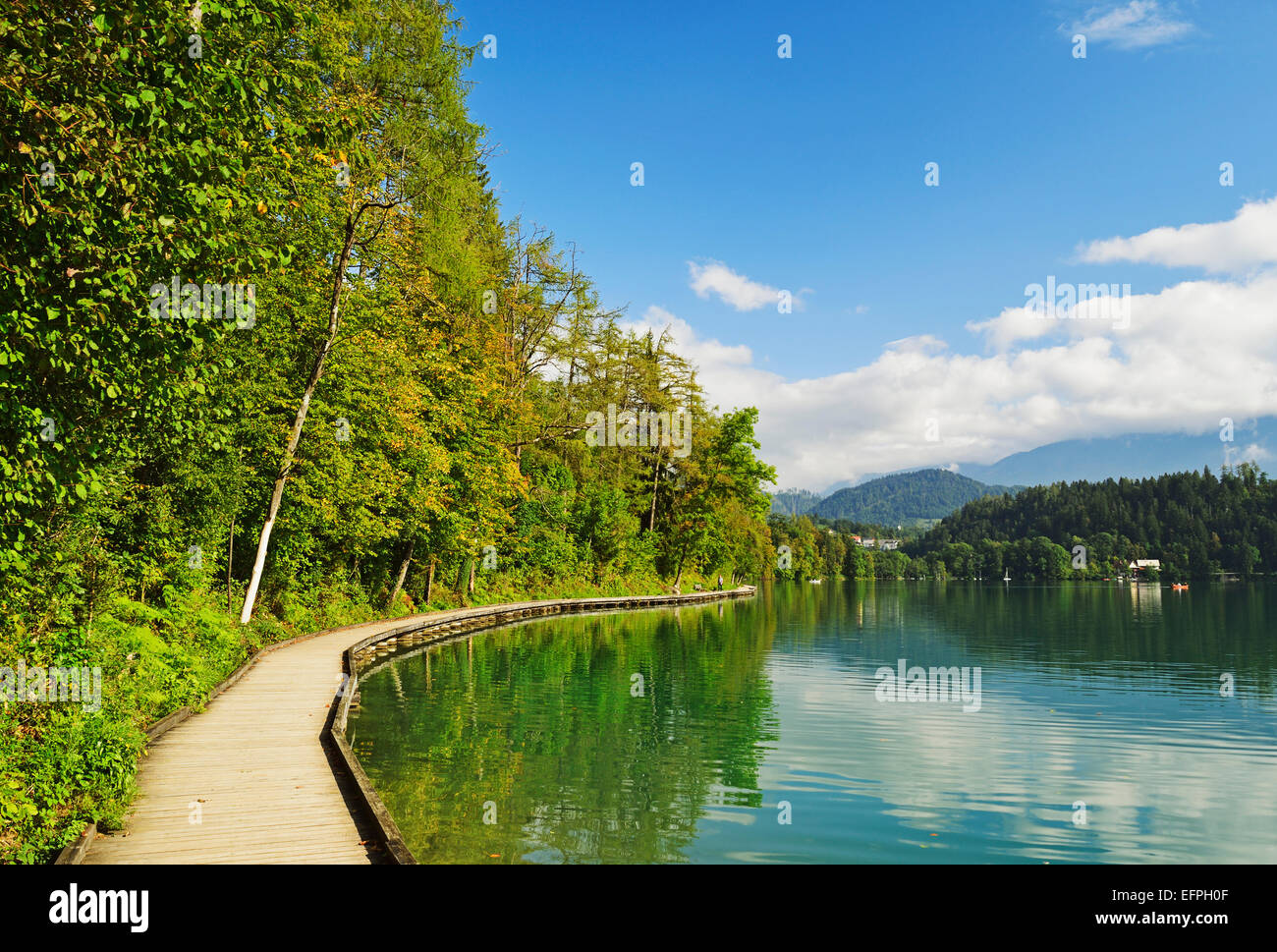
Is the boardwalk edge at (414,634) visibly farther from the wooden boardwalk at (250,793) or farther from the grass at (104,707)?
Answer: the grass at (104,707)

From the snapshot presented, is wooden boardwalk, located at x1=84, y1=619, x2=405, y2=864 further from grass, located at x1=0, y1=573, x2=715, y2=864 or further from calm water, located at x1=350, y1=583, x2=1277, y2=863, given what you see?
calm water, located at x1=350, y1=583, x2=1277, y2=863

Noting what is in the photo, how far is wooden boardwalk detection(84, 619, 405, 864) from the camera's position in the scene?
25.3ft

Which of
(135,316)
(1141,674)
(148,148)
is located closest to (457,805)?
(135,316)

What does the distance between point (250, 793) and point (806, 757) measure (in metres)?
10.1

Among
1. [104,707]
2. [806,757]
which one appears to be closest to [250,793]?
[104,707]

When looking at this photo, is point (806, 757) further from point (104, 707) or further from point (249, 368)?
point (249, 368)

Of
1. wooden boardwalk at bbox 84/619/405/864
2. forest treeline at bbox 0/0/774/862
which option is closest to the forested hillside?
forest treeline at bbox 0/0/774/862

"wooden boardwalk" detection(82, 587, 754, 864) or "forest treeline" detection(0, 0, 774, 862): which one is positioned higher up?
"forest treeline" detection(0, 0, 774, 862)

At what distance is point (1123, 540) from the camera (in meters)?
168

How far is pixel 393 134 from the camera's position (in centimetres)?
2541

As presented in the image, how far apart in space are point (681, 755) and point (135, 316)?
11755 mm

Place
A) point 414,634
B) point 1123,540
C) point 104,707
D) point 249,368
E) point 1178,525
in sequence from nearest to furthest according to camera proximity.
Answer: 1. point 104,707
2. point 249,368
3. point 414,634
4. point 1123,540
5. point 1178,525

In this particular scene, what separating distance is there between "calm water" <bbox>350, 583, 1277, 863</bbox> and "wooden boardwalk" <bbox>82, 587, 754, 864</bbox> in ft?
4.27

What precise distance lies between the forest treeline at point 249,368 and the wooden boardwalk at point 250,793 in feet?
1.76
